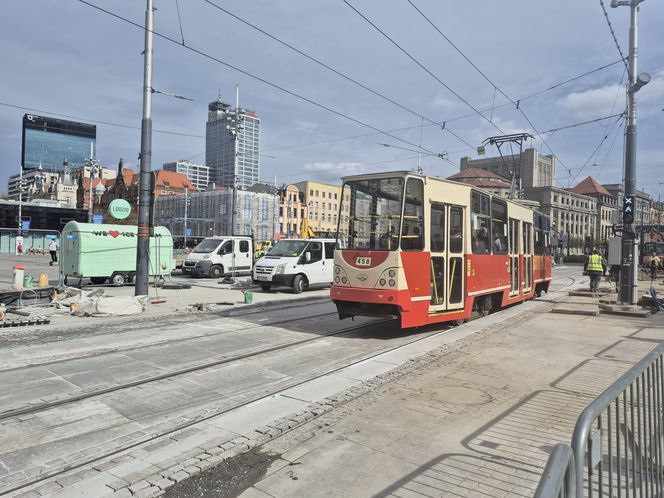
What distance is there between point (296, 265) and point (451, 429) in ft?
47.0

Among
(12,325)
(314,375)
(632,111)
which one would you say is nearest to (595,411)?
(314,375)

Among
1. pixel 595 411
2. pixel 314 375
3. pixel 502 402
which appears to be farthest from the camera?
pixel 314 375

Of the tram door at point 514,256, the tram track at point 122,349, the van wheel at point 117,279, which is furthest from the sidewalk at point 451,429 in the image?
the van wheel at point 117,279

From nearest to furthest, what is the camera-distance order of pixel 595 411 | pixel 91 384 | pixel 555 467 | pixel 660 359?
1. pixel 555 467
2. pixel 595 411
3. pixel 660 359
4. pixel 91 384

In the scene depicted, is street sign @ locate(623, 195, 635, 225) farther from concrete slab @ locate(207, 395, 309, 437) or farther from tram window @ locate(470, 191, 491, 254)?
concrete slab @ locate(207, 395, 309, 437)

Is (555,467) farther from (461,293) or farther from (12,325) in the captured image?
(12,325)

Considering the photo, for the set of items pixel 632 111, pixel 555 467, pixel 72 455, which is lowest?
pixel 72 455

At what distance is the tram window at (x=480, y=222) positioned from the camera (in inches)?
444

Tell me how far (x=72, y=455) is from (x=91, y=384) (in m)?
2.24

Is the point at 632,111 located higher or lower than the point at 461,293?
higher

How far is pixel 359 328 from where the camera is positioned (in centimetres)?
1127

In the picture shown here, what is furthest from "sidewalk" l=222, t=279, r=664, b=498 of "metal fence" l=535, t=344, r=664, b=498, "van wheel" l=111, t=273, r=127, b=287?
"van wheel" l=111, t=273, r=127, b=287

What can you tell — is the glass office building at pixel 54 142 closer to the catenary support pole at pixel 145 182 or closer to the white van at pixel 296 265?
the white van at pixel 296 265

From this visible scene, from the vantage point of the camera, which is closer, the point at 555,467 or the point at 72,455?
the point at 555,467
